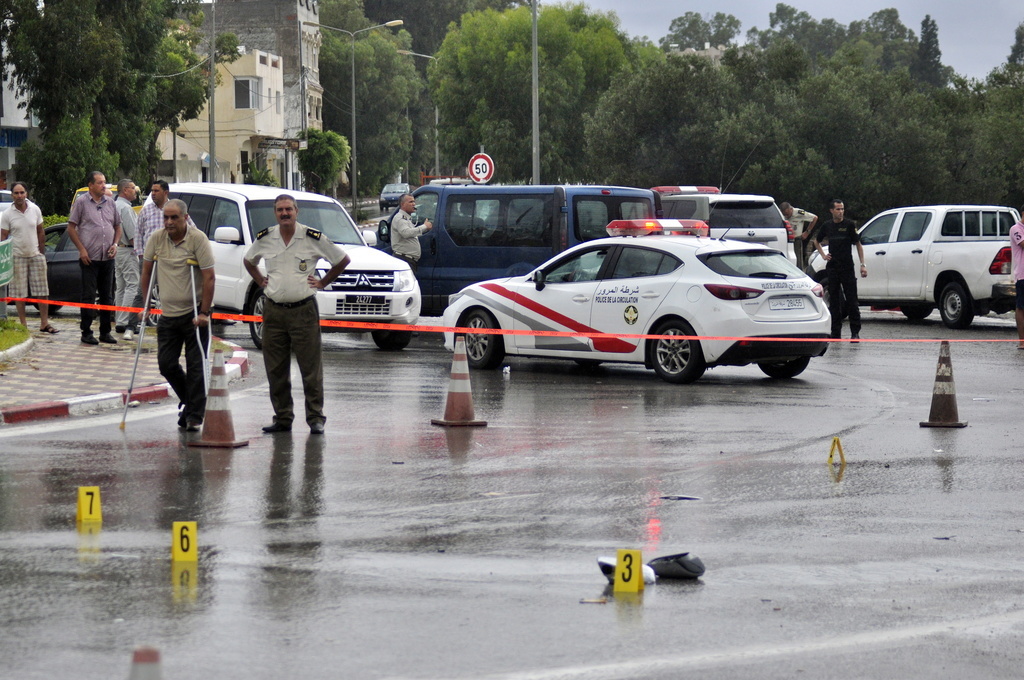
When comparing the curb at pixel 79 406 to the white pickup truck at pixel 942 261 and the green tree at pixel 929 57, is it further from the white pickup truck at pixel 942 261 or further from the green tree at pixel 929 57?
the green tree at pixel 929 57

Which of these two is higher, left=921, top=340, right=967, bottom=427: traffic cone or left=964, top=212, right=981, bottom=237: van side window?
left=964, top=212, right=981, bottom=237: van side window

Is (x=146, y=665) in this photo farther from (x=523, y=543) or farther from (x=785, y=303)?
(x=785, y=303)

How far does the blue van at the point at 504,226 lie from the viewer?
68.8ft

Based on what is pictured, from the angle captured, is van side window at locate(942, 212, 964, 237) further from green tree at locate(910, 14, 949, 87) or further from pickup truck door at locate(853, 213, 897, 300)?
green tree at locate(910, 14, 949, 87)

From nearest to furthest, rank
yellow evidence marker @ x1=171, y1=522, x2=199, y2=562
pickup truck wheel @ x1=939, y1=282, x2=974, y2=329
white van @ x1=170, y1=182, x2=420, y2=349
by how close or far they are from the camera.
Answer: yellow evidence marker @ x1=171, y1=522, x2=199, y2=562, white van @ x1=170, y1=182, x2=420, y2=349, pickup truck wheel @ x1=939, y1=282, x2=974, y2=329

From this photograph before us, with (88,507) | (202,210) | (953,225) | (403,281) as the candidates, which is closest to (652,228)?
(403,281)

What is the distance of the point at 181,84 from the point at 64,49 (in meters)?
15.2

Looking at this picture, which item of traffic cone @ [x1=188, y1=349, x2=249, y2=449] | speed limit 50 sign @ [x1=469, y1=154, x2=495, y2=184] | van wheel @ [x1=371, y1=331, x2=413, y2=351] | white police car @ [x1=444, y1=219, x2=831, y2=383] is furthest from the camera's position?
speed limit 50 sign @ [x1=469, y1=154, x2=495, y2=184]

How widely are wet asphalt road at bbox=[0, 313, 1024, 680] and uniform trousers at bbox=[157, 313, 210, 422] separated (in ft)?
1.44

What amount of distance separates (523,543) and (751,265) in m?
8.46

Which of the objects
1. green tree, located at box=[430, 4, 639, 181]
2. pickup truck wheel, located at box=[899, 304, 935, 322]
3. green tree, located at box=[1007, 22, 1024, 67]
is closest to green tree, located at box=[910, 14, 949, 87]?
green tree, located at box=[1007, 22, 1024, 67]

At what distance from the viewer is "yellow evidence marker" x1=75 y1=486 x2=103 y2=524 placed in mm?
8023

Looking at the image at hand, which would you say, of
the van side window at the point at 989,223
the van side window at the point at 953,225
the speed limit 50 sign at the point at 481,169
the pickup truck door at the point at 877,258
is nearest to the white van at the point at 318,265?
the pickup truck door at the point at 877,258

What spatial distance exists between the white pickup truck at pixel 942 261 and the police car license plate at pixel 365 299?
8.87 metres
